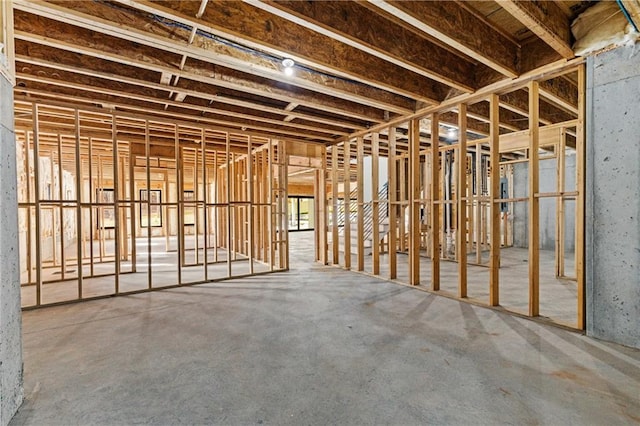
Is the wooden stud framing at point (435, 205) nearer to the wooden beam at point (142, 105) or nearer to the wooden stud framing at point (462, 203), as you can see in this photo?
the wooden stud framing at point (462, 203)

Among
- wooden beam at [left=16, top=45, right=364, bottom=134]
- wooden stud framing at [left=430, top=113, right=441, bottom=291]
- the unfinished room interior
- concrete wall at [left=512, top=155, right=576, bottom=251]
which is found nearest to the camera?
the unfinished room interior

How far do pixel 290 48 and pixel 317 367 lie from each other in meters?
2.72

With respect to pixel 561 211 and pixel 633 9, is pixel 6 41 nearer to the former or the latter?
pixel 633 9

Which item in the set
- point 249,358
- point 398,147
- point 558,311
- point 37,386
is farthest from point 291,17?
point 398,147

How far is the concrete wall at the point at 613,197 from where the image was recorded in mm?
2396

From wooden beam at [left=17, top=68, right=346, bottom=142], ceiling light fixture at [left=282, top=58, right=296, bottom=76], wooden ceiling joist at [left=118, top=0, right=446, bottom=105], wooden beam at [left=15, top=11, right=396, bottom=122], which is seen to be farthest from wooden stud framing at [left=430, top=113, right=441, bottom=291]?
ceiling light fixture at [left=282, top=58, right=296, bottom=76]

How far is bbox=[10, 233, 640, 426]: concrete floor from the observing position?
1668mm

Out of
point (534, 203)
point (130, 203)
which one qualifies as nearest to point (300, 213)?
point (130, 203)

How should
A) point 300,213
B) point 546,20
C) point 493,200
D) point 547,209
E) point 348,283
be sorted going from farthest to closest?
point 300,213, point 547,209, point 348,283, point 493,200, point 546,20

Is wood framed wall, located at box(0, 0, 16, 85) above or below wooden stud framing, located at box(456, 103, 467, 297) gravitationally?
above

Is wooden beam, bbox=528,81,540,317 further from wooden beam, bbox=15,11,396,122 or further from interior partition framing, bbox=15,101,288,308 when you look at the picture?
interior partition framing, bbox=15,101,288,308

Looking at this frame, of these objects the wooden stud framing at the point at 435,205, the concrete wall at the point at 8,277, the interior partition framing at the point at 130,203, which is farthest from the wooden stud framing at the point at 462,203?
the concrete wall at the point at 8,277

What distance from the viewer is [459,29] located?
251 cm

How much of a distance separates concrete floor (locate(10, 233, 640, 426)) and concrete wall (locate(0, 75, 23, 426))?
18cm
